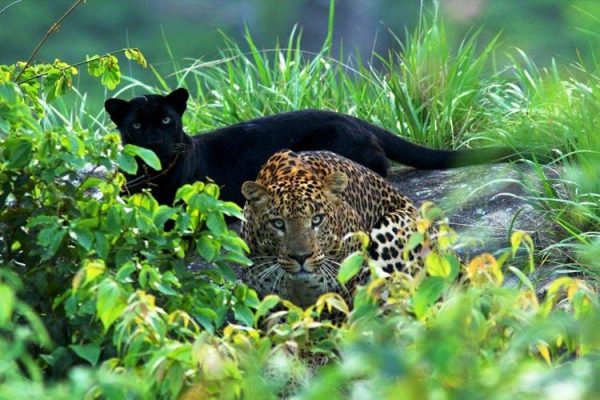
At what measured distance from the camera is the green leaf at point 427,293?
13.2 feet

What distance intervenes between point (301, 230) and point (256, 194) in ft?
0.88

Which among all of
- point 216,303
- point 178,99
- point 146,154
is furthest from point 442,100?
point 146,154

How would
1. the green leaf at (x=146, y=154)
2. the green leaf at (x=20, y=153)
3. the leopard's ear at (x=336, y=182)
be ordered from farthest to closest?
the leopard's ear at (x=336, y=182), the green leaf at (x=20, y=153), the green leaf at (x=146, y=154)

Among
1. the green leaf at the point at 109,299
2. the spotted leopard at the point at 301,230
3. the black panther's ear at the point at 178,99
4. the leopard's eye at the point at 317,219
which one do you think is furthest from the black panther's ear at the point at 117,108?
the green leaf at the point at 109,299

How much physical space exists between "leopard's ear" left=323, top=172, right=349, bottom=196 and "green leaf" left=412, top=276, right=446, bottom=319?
2.61 m

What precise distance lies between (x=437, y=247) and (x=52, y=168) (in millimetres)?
1532

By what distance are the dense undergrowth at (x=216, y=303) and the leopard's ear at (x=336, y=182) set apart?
0.74 meters

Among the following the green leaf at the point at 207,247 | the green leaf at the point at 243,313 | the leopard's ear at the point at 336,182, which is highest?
the green leaf at the point at 207,247

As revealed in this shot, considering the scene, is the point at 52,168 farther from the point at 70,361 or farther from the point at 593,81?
the point at 593,81

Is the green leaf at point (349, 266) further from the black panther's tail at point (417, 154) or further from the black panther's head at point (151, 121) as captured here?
the black panther's tail at point (417, 154)

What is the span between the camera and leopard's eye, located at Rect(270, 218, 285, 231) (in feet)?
21.5

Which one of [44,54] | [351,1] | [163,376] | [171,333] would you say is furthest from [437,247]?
[44,54]

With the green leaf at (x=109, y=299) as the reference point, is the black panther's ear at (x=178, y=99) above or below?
below

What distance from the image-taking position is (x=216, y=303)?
208 inches
